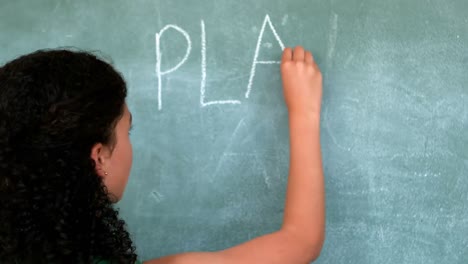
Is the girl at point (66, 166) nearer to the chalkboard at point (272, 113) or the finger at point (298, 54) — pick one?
the chalkboard at point (272, 113)

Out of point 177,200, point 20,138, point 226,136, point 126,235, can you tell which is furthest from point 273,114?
point 20,138

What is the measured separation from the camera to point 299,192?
3.06 ft

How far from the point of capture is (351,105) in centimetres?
103

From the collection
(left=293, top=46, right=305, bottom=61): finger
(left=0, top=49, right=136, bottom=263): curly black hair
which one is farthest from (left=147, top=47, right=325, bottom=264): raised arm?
(left=0, top=49, right=136, bottom=263): curly black hair

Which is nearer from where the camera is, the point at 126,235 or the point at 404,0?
the point at 126,235

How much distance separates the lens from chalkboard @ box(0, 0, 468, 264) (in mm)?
1013

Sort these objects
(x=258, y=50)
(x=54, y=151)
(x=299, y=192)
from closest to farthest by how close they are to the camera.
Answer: (x=54, y=151), (x=299, y=192), (x=258, y=50)

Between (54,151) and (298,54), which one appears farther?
(298,54)

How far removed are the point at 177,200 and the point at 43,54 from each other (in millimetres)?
435

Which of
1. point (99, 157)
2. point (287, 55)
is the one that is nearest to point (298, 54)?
point (287, 55)

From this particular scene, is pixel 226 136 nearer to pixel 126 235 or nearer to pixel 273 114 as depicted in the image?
pixel 273 114

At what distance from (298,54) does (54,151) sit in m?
0.46

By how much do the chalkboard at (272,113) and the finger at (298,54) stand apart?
32 mm

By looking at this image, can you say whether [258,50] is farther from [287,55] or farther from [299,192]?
[299,192]
